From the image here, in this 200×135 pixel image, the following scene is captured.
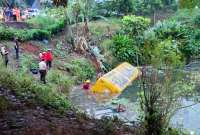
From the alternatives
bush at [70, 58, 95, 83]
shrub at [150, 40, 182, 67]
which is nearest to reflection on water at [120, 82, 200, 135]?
shrub at [150, 40, 182, 67]

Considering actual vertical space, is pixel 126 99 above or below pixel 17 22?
below

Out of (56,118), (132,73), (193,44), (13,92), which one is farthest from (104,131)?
(193,44)

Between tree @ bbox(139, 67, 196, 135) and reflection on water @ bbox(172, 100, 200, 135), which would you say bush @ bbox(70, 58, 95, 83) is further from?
tree @ bbox(139, 67, 196, 135)

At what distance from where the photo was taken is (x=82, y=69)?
1152 inches

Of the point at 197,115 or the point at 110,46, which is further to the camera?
the point at 110,46

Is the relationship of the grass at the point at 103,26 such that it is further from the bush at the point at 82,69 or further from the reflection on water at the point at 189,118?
the reflection on water at the point at 189,118

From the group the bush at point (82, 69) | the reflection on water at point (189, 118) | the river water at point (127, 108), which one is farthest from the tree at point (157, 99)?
the bush at point (82, 69)

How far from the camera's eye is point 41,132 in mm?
11055

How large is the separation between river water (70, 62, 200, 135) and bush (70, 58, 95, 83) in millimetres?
2253

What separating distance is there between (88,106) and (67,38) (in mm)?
13615

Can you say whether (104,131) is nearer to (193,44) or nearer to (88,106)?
(88,106)

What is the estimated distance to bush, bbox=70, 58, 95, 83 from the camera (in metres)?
27.9

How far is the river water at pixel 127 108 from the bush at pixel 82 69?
2253mm

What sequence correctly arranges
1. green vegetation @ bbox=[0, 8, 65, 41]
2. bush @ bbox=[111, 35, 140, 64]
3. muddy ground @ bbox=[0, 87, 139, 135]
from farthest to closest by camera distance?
bush @ bbox=[111, 35, 140, 64] < green vegetation @ bbox=[0, 8, 65, 41] < muddy ground @ bbox=[0, 87, 139, 135]
